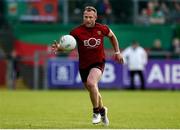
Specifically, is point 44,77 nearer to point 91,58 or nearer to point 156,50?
point 156,50

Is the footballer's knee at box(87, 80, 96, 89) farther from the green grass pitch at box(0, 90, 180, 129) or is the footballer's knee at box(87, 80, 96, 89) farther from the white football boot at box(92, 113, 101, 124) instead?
the green grass pitch at box(0, 90, 180, 129)

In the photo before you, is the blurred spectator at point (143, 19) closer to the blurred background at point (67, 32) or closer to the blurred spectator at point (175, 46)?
the blurred background at point (67, 32)

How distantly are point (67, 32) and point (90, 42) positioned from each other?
19722 millimetres

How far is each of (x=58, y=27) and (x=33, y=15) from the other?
132 cm

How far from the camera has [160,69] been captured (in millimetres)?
33062

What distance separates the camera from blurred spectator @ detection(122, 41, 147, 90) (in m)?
31.9

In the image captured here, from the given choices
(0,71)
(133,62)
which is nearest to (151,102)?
(133,62)

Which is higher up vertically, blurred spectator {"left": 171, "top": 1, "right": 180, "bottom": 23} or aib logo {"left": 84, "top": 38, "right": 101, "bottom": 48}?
Result: blurred spectator {"left": 171, "top": 1, "right": 180, "bottom": 23}

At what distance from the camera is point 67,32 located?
112 feet

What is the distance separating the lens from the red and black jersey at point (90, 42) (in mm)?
14352

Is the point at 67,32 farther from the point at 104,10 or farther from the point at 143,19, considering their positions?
the point at 143,19

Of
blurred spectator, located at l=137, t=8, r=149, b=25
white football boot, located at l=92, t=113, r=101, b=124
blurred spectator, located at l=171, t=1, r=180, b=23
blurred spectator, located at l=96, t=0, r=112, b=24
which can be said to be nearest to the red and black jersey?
white football boot, located at l=92, t=113, r=101, b=124

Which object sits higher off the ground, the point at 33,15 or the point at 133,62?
the point at 33,15

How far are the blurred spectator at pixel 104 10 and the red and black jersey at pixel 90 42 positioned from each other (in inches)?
766
